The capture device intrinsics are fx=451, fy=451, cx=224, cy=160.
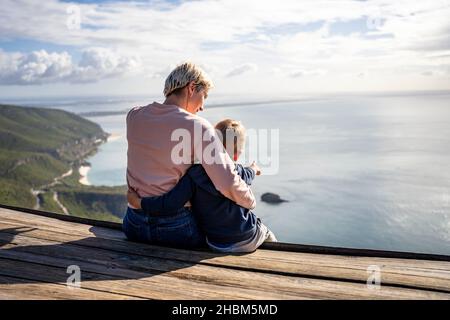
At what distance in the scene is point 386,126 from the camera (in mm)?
Result: 184375

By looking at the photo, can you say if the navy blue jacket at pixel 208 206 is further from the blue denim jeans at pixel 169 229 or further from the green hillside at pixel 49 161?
the green hillside at pixel 49 161

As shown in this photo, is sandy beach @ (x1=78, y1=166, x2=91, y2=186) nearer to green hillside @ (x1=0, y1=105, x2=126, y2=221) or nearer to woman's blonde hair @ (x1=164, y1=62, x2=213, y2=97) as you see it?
green hillside @ (x1=0, y1=105, x2=126, y2=221)

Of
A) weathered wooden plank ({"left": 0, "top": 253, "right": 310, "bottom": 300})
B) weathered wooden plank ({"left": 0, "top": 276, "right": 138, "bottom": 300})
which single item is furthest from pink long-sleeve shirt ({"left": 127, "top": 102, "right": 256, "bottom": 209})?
weathered wooden plank ({"left": 0, "top": 276, "right": 138, "bottom": 300})

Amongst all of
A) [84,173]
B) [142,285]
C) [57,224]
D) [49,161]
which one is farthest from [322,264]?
[84,173]

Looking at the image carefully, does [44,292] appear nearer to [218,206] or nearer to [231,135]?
[218,206]

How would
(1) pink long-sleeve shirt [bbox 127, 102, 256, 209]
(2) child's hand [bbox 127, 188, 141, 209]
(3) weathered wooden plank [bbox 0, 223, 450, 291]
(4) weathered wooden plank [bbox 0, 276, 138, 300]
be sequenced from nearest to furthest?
(4) weathered wooden plank [bbox 0, 276, 138, 300], (3) weathered wooden plank [bbox 0, 223, 450, 291], (1) pink long-sleeve shirt [bbox 127, 102, 256, 209], (2) child's hand [bbox 127, 188, 141, 209]

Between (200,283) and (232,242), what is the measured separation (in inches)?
24.7

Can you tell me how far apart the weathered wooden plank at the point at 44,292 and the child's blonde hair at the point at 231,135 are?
4.45 feet

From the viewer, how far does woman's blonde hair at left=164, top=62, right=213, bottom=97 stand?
313 cm

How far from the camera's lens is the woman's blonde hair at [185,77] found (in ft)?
10.3

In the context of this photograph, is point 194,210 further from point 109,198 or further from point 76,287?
point 109,198

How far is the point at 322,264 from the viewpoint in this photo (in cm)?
320
